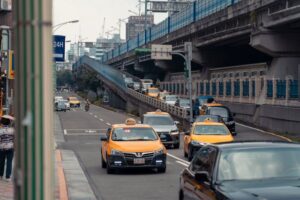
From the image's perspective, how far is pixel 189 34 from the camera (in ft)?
211

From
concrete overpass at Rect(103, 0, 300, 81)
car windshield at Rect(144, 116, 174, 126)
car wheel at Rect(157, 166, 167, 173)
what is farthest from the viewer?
concrete overpass at Rect(103, 0, 300, 81)

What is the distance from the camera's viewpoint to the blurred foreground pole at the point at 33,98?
3.52 m

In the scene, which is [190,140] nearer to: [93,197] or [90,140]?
[93,197]

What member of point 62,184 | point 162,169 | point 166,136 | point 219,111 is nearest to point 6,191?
point 62,184

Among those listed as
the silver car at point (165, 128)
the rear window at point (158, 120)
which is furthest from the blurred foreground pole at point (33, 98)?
the rear window at point (158, 120)

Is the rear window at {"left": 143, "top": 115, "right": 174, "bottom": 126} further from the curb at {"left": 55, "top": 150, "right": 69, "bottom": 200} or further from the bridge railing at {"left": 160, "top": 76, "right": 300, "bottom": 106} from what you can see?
the curb at {"left": 55, "top": 150, "right": 69, "bottom": 200}

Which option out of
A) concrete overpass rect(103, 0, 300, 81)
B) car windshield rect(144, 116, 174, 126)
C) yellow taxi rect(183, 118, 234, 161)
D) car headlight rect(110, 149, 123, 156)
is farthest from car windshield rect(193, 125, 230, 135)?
concrete overpass rect(103, 0, 300, 81)

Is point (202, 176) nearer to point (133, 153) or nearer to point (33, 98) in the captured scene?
point (33, 98)

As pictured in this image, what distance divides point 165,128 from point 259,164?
914 inches

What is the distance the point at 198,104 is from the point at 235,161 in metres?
43.2

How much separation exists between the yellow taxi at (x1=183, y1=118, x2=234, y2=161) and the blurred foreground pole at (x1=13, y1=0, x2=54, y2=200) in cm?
2005

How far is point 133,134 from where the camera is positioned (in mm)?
21359

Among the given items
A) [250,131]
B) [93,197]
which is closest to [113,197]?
[93,197]

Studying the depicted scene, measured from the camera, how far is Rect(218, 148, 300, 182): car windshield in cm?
891
